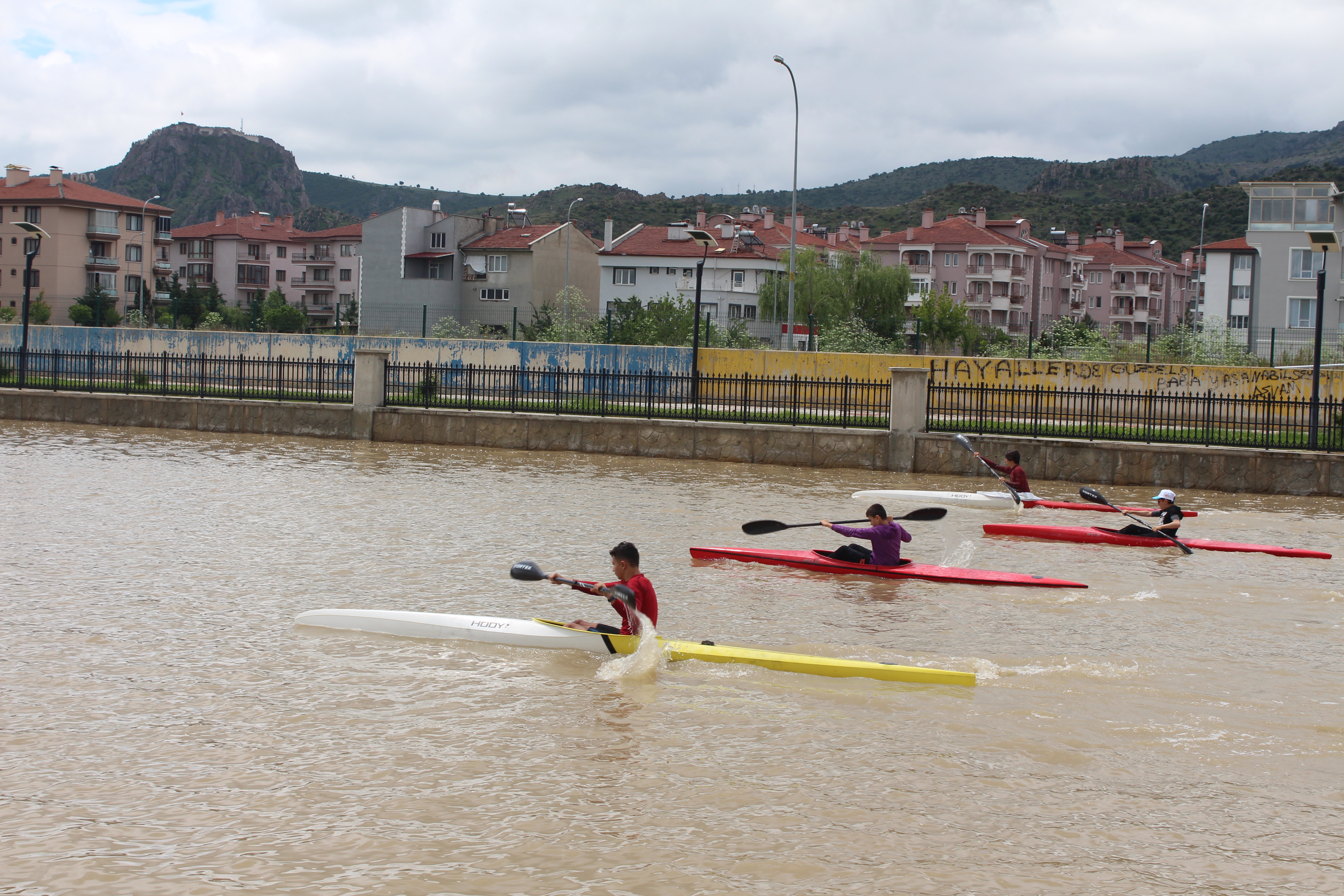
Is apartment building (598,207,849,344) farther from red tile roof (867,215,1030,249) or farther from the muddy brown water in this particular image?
the muddy brown water

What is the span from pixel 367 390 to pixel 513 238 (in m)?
43.1

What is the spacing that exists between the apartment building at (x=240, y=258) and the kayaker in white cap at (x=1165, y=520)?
89.5 metres

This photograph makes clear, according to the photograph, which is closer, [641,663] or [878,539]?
[641,663]

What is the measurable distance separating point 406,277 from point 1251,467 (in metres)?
55.5

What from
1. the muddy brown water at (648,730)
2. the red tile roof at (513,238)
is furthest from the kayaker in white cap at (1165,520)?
the red tile roof at (513,238)

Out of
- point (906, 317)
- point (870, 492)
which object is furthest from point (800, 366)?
point (906, 317)

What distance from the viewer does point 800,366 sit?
27594 millimetres

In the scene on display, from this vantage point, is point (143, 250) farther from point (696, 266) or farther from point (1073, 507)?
point (1073, 507)

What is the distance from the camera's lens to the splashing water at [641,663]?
8.27 m

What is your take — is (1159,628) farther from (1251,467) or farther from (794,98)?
(794,98)

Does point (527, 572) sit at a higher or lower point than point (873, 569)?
higher

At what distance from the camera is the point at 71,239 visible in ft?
246

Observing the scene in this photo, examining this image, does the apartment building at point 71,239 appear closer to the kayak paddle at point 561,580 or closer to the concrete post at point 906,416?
the concrete post at point 906,416

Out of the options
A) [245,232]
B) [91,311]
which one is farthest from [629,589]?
[245,232]
